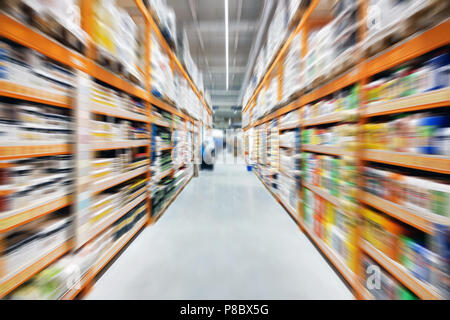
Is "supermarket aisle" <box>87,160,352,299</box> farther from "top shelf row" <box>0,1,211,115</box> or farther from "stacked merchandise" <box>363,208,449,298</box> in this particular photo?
"top shelf row" <box>0,1,211,115</box>

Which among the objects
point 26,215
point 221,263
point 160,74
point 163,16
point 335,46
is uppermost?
point 163,16

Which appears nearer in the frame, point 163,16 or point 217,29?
point 163,16

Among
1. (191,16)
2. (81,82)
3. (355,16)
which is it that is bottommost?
(81,82)

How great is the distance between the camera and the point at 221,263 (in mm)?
1778

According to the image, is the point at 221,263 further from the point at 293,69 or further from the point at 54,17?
the point at 293,69

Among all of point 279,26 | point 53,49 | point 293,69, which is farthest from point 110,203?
point 279,26

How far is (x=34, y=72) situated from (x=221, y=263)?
6.59 feet

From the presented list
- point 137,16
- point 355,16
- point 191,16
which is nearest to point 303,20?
point 355,16

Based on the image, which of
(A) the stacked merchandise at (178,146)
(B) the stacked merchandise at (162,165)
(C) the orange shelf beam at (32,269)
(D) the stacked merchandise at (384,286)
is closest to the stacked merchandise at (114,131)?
(B) the stacked merchandise at (162,165)

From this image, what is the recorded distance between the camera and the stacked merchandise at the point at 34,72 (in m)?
0.92

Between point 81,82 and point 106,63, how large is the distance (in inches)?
17.4

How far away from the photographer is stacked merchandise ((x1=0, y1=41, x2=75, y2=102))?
3.00 ft
